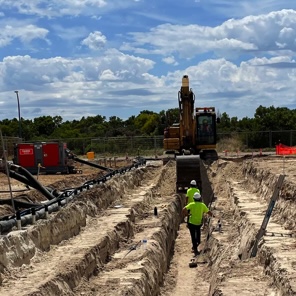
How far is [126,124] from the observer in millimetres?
96062

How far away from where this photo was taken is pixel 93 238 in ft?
43.7

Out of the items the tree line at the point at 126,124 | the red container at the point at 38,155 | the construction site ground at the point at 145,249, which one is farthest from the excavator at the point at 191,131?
the tree line at the point at 126,124

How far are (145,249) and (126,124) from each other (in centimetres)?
8319

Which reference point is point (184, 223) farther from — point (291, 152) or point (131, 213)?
point (291, 152)

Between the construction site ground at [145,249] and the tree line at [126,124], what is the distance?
27.2 m

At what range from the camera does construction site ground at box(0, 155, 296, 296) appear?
9523 mm

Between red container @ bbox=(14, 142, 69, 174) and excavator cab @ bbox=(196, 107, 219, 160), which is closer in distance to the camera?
excavator cab @ bbox=(196, 107, 219, 160)

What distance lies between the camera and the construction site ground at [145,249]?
952cm

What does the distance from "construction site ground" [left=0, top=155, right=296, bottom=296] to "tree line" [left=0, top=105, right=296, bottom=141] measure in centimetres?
2721

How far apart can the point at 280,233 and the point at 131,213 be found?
639 cm

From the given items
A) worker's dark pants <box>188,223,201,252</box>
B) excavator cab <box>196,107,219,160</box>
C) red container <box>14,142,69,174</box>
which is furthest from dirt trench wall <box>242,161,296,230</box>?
red container <box>14,142,69,174</box>

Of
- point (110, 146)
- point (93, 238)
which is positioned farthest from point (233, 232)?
point (110, 146)

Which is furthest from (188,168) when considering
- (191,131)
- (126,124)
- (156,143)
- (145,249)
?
(126,124)

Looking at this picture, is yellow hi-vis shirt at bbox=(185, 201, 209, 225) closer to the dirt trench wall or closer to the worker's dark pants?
the worker's dark pants
